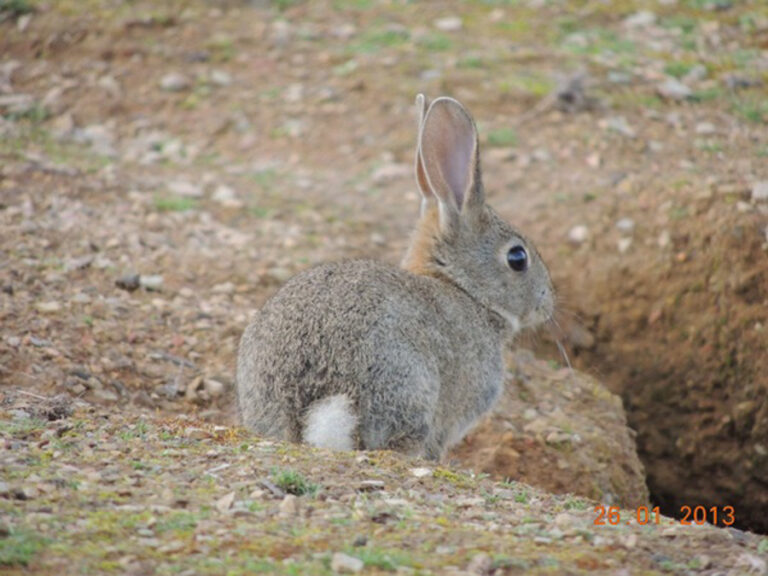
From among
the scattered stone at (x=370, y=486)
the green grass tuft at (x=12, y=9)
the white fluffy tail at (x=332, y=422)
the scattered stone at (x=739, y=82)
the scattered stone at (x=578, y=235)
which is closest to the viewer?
the scattered stone at (x=370, y=486)

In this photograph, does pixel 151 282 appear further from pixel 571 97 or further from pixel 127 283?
pixel 571 97

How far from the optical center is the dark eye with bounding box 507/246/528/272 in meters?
6.97

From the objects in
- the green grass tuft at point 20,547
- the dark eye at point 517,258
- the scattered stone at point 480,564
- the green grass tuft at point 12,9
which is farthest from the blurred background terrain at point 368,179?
the scattered stone at point 480,564

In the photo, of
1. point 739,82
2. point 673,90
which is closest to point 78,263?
point 673,90

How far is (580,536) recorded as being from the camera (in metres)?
4.22

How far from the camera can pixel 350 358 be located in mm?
5324

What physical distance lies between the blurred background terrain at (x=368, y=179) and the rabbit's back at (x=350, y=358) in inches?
46.9

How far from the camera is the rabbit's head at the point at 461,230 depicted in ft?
22.0

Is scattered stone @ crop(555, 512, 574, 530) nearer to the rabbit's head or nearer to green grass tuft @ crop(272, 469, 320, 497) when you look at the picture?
green grass tuft @ crop(272, 469, 320, 497)

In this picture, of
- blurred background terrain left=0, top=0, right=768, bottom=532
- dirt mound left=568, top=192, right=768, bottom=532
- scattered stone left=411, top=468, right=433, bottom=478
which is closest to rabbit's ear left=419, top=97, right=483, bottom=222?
blurred background terrain left=0, top=0, right=768, bottom=532

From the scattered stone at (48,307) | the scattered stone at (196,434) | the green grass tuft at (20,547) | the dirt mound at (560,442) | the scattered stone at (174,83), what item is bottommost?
the dirt mound at (560,442)

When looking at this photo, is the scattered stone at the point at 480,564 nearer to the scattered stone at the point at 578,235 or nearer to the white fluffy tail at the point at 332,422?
the white fluffy tail at the point at 332,422

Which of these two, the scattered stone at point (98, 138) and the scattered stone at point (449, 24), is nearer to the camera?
the scattered stone at point (98, 138)

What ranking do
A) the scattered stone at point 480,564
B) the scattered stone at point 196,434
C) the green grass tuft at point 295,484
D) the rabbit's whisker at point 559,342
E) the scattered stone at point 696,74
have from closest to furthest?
1. the scattered stone at point 480,564
2. the green grass tuft at point 295,484
3. the scattered stone at point 196,434
4. the rabbit's whisker at point 559,342
5. the scattered stone at point 696,74
